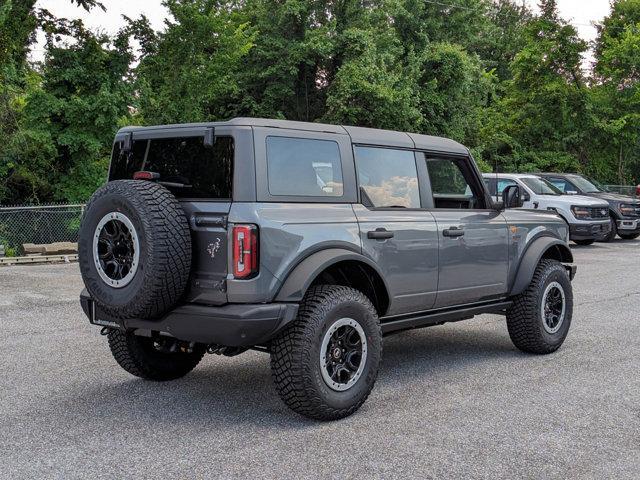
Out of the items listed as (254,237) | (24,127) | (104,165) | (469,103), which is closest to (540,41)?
(469,103)

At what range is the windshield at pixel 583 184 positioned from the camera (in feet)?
67.2

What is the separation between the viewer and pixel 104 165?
2298 cm

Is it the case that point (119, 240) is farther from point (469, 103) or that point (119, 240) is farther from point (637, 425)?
point (469, 103)

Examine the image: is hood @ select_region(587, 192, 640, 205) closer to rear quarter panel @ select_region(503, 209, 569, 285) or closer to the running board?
rear quarter panel @ select_region(503, 209, 569, 285)

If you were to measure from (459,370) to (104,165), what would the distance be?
61.6 feet

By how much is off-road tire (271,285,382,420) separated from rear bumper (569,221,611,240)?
15.1 m

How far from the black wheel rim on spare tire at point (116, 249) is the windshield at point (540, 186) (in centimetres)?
1584

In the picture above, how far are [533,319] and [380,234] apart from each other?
2.08 metres

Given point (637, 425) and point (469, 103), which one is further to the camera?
point (469, 103)

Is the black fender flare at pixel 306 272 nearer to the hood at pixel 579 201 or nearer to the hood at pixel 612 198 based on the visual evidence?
the hood at pixel 579 201

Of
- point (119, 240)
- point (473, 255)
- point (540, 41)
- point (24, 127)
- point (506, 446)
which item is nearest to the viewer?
point (506, 446)

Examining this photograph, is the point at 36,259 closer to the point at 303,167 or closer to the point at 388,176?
the point at 388,176

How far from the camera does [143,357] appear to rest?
226 inches

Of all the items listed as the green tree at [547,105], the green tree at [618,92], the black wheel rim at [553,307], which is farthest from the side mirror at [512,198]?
the green tree at [618,92]
